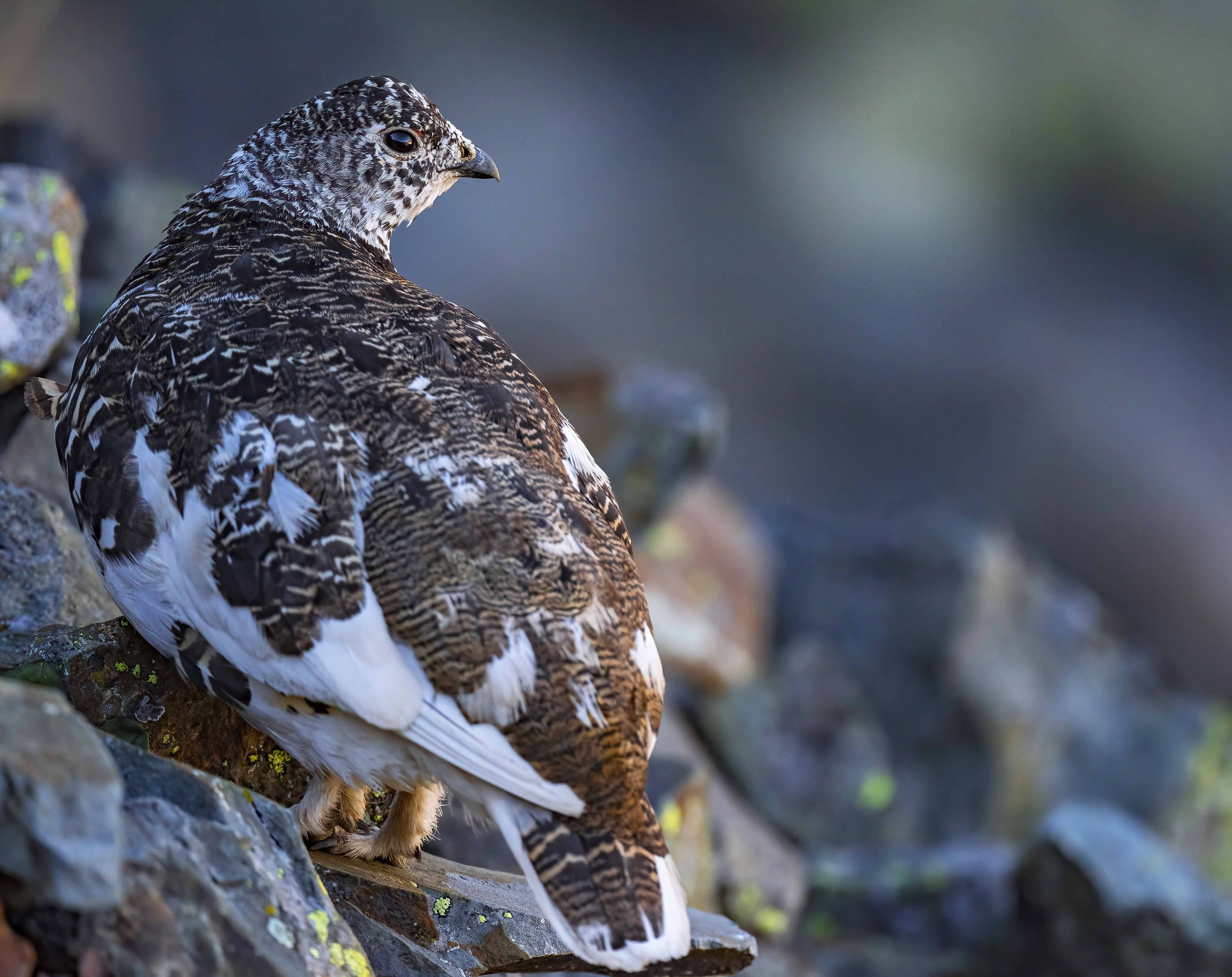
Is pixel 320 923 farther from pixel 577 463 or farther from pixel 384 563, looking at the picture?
pixel 577 463

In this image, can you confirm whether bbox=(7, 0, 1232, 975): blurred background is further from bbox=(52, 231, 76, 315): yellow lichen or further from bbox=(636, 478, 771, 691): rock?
bbox=(52, 231, 76, 315): yellow lichen

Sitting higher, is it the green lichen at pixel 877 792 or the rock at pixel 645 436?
the rock at pixel 645 436

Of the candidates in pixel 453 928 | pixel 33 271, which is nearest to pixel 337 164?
pixel 33 271

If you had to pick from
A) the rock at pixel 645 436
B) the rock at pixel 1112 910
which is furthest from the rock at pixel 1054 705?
the rock at pixel 645 436

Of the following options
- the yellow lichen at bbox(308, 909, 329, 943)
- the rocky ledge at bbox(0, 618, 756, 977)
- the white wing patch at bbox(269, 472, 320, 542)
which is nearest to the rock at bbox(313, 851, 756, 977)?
the rocky ledge at bbox(0, 618, 756, 977)

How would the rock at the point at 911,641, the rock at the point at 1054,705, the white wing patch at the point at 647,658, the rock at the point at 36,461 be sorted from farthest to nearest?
the rock at the point at 1054,705 → the rock at the point at 911,641 → the rock at the point at 36,461 → the white wing patch at the point at 647,658

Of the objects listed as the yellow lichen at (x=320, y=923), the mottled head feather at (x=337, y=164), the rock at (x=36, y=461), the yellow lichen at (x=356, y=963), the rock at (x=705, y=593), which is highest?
the mottled head feather at (x=337, y=164)

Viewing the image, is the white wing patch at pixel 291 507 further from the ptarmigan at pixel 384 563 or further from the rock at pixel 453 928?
the rock at pixel 453 928
